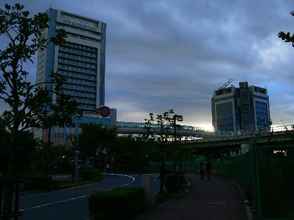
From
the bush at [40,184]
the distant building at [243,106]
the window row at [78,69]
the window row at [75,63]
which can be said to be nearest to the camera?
the bush at [40,184]

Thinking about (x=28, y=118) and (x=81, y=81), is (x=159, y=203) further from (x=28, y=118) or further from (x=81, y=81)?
(x=81, y=81)

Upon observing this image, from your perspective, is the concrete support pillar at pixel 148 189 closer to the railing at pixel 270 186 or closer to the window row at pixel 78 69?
the railing at pixel 270 186

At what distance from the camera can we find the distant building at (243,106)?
116 metres

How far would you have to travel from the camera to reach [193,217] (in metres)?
11.7

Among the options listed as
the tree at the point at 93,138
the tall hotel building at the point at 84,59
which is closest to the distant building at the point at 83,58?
the tall hotel building at the point at 84,59

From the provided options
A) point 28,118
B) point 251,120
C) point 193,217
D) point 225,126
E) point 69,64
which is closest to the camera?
point 28,118

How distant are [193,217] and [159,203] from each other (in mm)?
4253

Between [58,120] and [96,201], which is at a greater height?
[58,120]

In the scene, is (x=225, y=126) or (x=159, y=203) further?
(x=225, y=126)

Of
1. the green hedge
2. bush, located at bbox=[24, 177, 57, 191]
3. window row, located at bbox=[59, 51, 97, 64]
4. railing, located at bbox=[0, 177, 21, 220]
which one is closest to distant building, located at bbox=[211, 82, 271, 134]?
window row, located at bbox=[59, 51, 97, 64]

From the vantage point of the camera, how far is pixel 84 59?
558ft

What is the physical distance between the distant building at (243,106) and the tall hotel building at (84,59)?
2202 inches

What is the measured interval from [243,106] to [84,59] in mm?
84181

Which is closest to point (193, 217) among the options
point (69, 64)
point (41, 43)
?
point (41, 43)
